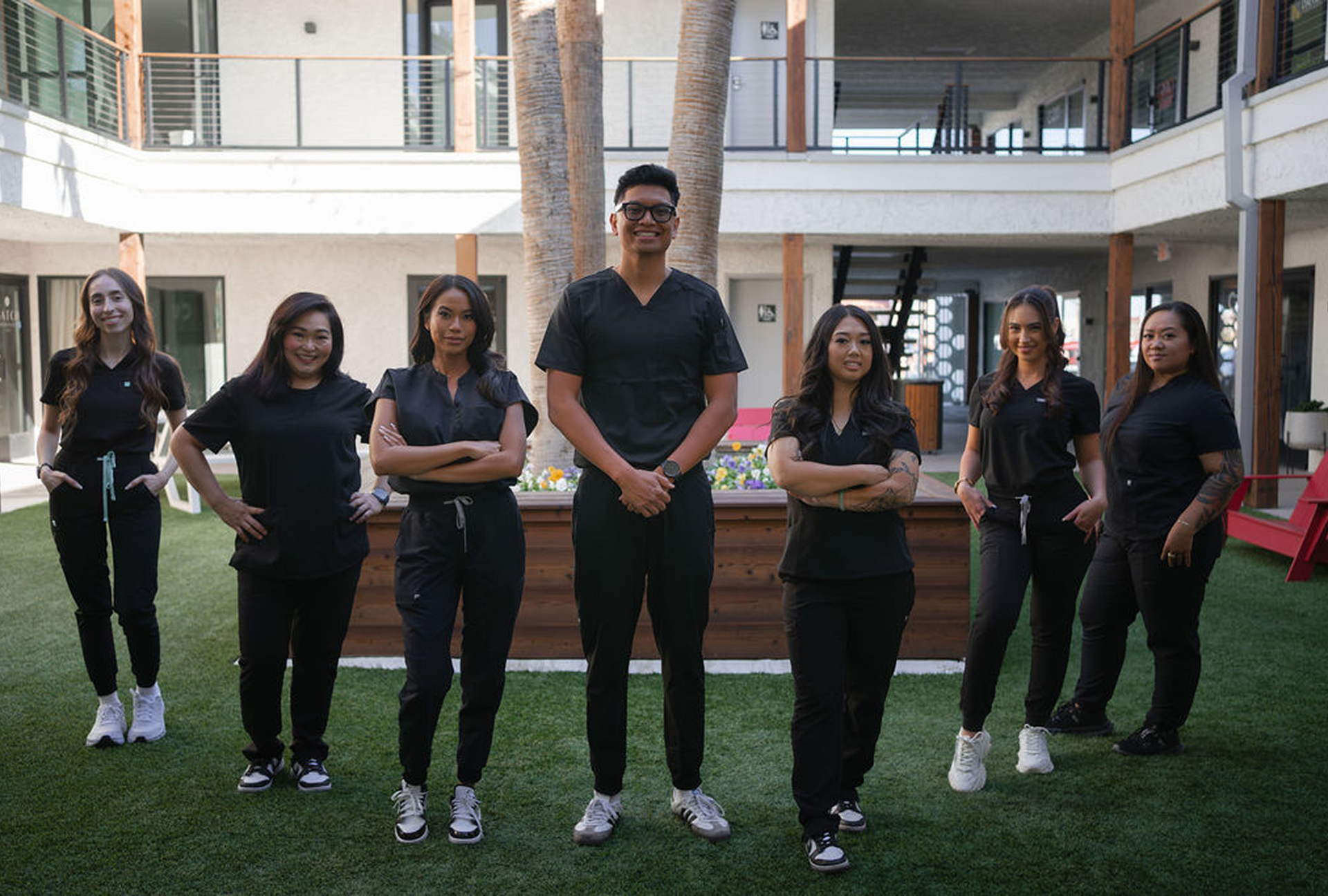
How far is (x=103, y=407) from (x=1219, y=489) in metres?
4.01

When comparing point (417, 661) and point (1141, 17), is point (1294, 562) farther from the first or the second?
point (1141, 17)

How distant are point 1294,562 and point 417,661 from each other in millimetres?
6393

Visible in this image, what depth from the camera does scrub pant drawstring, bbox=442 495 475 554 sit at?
3.44 metres

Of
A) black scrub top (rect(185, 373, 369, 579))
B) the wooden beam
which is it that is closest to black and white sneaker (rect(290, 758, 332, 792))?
black scrub top (rect(185, 373, 369, 579))

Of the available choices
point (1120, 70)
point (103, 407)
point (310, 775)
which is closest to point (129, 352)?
point (103, 407)

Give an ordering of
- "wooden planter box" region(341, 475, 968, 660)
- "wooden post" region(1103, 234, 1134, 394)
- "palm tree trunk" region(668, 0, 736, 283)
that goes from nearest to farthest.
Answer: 1. "wooden planter box" region(341, 475, 968, 660)
2. "palm tree trunk" region(668, 0, 736, 283)
3. "wooden post" region(1103, 234, 1134, 394)

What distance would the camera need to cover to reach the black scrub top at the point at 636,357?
3307 mm

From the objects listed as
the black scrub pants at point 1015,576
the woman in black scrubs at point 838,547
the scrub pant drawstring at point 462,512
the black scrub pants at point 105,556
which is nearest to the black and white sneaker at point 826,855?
the woman in black scrubs at point 838,547

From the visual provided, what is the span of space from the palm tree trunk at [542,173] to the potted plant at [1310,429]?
886cm

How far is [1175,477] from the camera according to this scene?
4137 mm

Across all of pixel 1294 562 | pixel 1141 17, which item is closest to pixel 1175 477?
pixel 1294 562

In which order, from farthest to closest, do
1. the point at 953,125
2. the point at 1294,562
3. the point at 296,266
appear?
the point at 296,266, the point at 953,125, the point at 1294,562

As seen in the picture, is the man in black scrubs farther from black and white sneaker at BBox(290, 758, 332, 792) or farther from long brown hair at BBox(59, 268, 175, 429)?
long brown hair at BBox(59, 268, 175, 429)

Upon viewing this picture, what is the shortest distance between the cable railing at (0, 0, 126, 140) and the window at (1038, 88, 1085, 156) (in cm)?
1347
